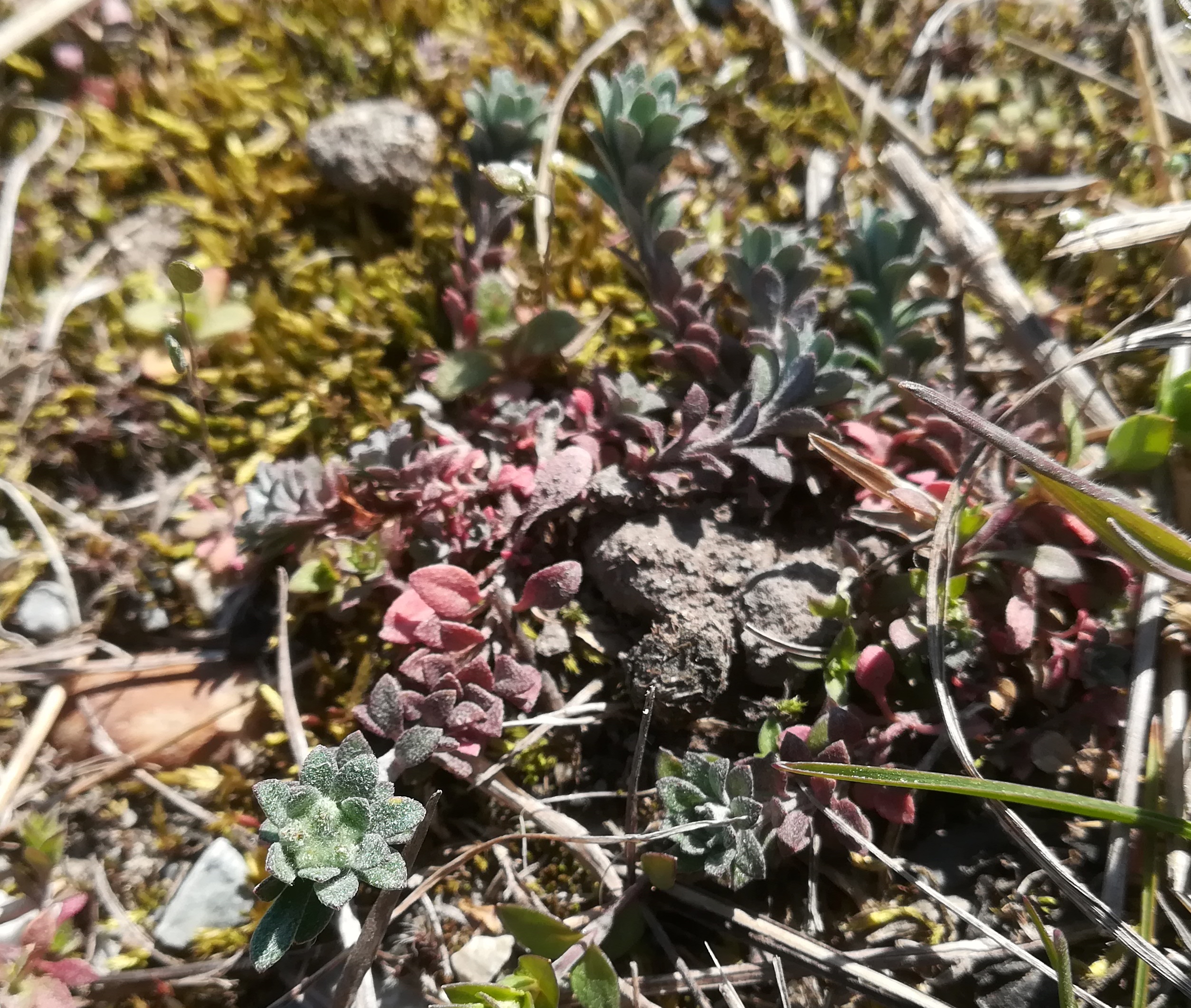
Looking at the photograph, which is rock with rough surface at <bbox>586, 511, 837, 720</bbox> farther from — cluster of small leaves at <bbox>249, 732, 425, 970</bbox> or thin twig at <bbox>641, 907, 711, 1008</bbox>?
cluster of small leaves at <bbox>249, 732, 425, 970</bbox>

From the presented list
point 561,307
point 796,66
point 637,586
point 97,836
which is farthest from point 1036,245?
point 97,836

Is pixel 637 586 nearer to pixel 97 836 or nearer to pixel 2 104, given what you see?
pixel 97 836

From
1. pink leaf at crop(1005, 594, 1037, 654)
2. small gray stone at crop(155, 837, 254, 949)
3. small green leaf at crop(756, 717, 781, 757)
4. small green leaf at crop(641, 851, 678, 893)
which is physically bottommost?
small gray stone at crop(155, 837, 254, 949)

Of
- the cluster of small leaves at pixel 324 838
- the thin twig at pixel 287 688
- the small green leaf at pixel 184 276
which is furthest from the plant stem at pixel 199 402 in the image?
the cluster of small leaves at pixel 324 838

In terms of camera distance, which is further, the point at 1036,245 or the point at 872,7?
the point at 872,7

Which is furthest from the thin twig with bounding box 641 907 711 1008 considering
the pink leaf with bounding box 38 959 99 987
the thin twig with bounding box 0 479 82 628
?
the thin twig with bounding box 0 479 82 628

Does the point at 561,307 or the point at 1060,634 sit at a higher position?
the point at 561,307
